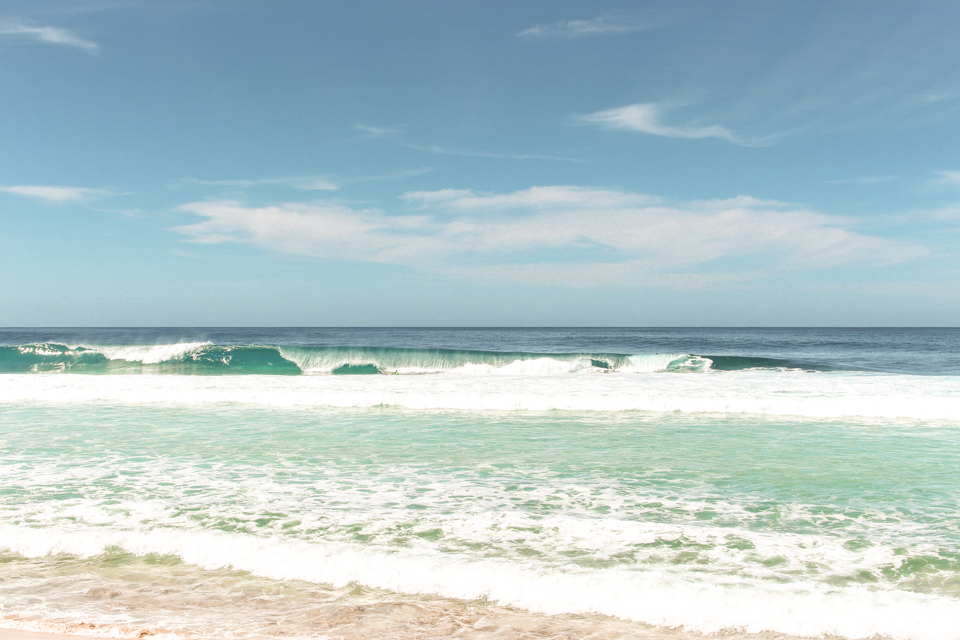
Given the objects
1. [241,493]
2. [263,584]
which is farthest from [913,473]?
[241,493]

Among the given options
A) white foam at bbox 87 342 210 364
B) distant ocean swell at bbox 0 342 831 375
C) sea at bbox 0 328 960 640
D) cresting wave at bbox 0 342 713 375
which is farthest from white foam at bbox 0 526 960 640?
white foam at bbox 87 342 210 364

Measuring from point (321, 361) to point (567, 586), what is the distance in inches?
938

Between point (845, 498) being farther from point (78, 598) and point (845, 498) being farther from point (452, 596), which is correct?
point (78, 598)

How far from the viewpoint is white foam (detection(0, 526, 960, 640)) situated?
288cm

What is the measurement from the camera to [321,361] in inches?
1014

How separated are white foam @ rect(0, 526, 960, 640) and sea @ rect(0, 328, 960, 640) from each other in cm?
1

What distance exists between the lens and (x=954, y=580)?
327 centimetres

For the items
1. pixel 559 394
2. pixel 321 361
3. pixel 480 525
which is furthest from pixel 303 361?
pixel 480 525

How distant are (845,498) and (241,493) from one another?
5253 millimetres

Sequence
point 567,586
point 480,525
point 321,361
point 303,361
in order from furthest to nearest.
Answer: point 303,361, point 321,361, point 480,525, point 567,586

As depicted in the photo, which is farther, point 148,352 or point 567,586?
point 148,352

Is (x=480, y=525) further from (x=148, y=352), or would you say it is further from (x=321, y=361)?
(x=148, y=352)

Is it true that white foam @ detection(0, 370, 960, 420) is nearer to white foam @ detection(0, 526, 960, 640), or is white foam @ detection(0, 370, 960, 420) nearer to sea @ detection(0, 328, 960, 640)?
sea @ detection(0, 328, 960, 640)

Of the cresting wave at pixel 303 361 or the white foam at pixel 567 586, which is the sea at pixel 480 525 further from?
the cresting wave at pixel 303 361
